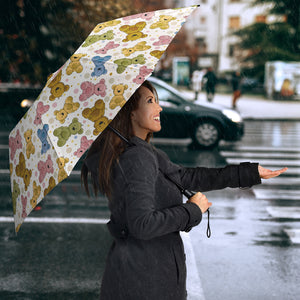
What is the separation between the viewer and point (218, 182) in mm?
2723

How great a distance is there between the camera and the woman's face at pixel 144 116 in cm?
236

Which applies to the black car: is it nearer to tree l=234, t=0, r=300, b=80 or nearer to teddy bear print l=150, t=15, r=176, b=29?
teddy bear print l=150, t=15, r=176, b=29

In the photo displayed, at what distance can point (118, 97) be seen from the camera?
2.28 m

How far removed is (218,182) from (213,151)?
926 cm

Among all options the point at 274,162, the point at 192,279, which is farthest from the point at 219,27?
the point at 192,279

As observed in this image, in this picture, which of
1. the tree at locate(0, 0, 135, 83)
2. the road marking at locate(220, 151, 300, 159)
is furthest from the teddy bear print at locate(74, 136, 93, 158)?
the tree at locate(0, 0, 135, 83)

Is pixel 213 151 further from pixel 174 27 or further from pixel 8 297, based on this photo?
pixel 174 27

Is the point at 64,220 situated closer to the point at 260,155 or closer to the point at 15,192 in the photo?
the point at 15,192

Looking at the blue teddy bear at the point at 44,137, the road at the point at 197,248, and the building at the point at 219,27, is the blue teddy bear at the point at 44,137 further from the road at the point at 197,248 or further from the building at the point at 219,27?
the building at the point at 219,27

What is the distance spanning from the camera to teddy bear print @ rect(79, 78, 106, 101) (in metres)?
2.36

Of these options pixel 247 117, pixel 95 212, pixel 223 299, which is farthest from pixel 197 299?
pixel 247 117

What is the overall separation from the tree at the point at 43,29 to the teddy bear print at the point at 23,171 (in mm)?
16282

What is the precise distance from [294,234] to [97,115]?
4139 mm

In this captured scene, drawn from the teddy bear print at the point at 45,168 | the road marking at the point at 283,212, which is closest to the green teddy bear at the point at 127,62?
the teddy bear print at the point at 45,168
